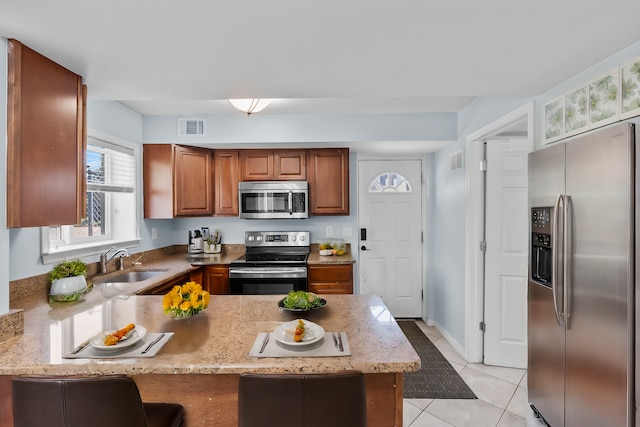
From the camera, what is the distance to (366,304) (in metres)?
1.90

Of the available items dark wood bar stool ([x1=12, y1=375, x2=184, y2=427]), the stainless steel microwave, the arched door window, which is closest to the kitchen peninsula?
dark wood bar stool ([x1=12, y1=375, x2=184, y2=427])

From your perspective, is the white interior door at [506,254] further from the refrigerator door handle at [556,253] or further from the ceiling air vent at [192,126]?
the ceiling air vent at [192,126]

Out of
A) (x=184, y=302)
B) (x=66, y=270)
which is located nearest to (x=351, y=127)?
(x=184, y=302)

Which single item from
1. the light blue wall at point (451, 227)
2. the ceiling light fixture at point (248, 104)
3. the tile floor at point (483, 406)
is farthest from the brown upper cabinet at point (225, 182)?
the tile floor at point (483, 406)

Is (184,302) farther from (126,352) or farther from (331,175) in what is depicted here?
(331,175)

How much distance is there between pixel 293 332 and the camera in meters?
1.36

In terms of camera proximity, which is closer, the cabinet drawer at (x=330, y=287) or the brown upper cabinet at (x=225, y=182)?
the cabinet drawer at (x=330, y=287)

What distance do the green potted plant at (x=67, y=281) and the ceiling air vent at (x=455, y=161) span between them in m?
3.21

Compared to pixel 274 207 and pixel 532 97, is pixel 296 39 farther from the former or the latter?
pixel 274 207

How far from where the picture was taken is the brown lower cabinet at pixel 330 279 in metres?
3.40

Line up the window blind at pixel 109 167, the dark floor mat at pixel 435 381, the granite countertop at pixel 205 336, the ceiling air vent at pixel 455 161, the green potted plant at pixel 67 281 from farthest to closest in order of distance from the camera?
1. the ceiling air vent at pixel 455 161
2. the window blind at pixel 109 167
3. the dark floor mat at pixel 435 381
4. the green potted plant at pixel 67 281
5. the granite countertop at pixel 205 336

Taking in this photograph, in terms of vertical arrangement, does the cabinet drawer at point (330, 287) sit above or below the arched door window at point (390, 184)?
below

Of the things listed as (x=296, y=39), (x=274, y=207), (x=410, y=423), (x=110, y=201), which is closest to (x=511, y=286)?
(x=410, y=423)

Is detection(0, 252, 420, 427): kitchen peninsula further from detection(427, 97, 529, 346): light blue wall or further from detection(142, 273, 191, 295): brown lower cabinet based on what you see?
detection(427, 97, 529, 346): light blue wall
